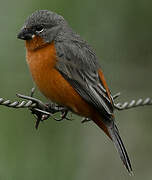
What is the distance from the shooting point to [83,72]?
827 centimetres

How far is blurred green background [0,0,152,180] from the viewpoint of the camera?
9.18 m

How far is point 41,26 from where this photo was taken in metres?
8.38

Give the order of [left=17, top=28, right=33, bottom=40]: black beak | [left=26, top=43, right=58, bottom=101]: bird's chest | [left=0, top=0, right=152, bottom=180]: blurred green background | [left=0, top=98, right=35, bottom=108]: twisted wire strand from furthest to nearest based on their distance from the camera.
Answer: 1. [left=0, top=0, right=152, bottom=180]: blurred green background
2. [left=17, top=28, right=33, bottom=40]: black beak
3. [left=26, top=43, right=58, bottom=101]: bird's chest
4. [left=0, top=98, right=35, bottom=108]: twisted wire strand

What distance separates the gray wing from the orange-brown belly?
3.1 inches

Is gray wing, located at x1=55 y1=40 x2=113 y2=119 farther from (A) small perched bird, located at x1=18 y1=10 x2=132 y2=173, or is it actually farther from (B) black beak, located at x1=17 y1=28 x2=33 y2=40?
(B) black beak, located at x1=17 y1=28 x2=33 y2=40

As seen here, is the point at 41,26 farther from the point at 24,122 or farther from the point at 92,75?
the point at 24,122

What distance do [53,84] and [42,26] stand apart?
882mm

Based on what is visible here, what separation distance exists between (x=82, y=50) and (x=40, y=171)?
1695 mm

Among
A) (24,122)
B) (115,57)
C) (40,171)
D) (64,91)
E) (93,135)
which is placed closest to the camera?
(64,91)

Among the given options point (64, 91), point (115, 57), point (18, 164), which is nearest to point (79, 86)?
point (64, 91)

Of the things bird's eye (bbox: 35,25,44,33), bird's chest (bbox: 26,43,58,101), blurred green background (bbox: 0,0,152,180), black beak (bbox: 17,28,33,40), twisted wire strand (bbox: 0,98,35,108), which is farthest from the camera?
blurred green background (bbox: 0,0,152,180)

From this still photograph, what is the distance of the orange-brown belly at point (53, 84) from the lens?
7.91 meters

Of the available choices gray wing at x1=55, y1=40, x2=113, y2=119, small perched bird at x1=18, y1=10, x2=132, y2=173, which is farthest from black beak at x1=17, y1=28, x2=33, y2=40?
gray wing at x1=55, y1=40, x2=113, y2=119

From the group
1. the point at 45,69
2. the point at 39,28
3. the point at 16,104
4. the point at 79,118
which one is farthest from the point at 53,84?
the point at 79,118
